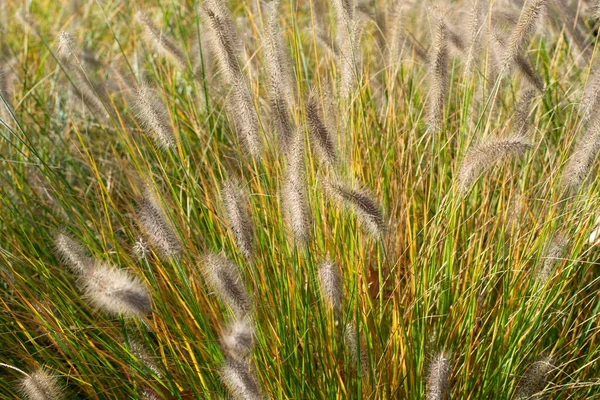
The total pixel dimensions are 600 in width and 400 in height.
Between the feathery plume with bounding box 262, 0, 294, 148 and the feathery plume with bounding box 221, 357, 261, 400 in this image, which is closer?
the feathery plume with bounding box 221, 357, 261, 400

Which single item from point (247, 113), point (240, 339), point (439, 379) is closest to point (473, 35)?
point (247, 113)

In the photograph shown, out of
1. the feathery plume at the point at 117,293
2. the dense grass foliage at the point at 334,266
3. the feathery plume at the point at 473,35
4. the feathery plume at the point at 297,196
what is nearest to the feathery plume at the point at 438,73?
the dense grass foliage at the point at 334,266

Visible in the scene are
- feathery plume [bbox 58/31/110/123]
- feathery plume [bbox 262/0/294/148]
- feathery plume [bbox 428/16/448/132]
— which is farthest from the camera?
feathery plume [bbox 58/31/110/123]

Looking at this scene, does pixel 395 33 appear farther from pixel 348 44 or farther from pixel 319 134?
pixel 319 134

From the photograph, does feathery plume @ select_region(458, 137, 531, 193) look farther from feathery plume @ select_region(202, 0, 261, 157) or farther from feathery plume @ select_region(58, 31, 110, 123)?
feathery plume @ select_region(58, 31, 110, 123)

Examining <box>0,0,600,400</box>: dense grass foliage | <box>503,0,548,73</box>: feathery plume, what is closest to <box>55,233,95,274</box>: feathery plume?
<box>0,0,600,400</box>: dense grass foliage

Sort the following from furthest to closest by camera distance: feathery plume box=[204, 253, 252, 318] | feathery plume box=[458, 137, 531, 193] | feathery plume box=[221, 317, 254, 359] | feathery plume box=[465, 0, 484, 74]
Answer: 1. feathery plume box=[465, 0, 484, 74]
2. feathery plume box=[458, 137, 531, 193]
3. feathery plume box=[204, 253, 252, 318]
4. feathery plume box=[221, 317, 254, 359]
